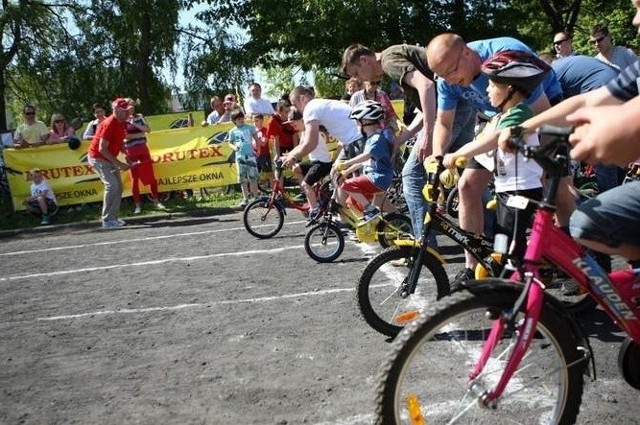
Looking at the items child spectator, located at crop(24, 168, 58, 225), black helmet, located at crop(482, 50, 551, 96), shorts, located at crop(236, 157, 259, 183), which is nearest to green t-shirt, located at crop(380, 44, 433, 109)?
black helmet, located at crop(482, 50, 551, 96)

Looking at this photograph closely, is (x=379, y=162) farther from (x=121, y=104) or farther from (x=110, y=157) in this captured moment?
(x=110, y=157)

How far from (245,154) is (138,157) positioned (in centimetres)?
198

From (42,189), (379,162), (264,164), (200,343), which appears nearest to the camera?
(200,343)

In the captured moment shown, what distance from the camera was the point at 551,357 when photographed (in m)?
2.47

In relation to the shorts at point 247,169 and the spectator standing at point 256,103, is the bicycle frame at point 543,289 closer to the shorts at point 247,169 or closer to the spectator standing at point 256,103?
the shorts at point 247,169

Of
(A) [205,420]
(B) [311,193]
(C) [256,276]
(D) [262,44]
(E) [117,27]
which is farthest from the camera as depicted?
(D) [262,44]

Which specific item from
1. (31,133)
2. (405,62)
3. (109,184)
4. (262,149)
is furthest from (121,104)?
(405,62)

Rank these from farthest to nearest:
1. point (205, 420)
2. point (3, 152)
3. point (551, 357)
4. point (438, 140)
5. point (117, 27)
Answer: point (117, 27)
point (3, 152)
point (438, 140)
point (205, 420)
point (551, 357)

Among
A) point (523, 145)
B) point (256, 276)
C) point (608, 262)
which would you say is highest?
point (523, 145)

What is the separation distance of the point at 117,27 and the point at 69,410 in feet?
60.7

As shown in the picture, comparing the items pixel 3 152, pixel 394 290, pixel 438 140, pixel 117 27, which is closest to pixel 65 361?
pixel 394 290

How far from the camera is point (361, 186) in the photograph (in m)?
6.27

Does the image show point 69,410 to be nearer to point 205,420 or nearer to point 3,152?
point 205,420

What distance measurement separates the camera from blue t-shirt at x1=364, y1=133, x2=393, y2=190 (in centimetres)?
602
